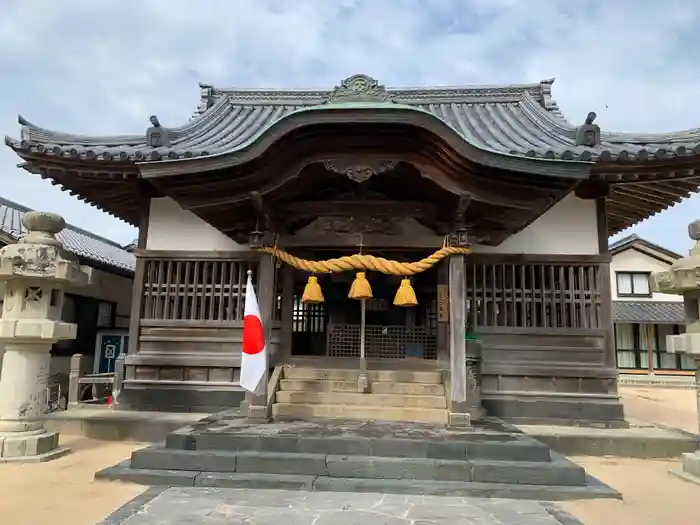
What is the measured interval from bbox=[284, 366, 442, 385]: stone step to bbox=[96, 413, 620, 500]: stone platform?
201 centimetres

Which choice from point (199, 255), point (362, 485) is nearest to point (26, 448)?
point (199, 255)

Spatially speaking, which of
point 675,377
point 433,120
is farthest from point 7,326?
point 675,377

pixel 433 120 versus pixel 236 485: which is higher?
pixel 433 120

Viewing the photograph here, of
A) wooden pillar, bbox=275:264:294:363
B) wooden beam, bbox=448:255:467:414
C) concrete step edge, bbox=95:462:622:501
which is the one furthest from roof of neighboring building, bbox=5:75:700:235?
concrete step edge, bbox=95:462:622:501

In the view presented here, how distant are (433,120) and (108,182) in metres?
6.05

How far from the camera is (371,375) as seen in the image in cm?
848

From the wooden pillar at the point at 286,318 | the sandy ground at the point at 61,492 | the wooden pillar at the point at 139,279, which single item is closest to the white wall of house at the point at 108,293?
the wooden pillar at the point at 139,279

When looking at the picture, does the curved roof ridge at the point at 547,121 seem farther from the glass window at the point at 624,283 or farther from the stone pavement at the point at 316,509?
the glass window at the point at 624,283

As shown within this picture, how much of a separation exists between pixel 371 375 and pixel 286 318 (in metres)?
2.00

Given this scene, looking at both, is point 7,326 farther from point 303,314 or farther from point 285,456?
point 303,314

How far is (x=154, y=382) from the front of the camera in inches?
357

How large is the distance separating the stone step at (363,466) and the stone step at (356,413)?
1643 millimetres

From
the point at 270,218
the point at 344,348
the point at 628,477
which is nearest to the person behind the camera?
the point at 628,477

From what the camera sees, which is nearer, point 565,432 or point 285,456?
point 285,456
